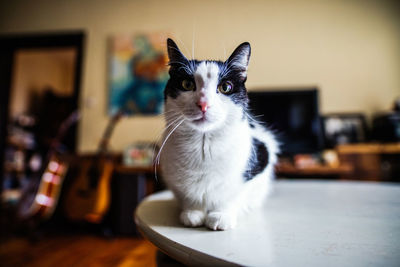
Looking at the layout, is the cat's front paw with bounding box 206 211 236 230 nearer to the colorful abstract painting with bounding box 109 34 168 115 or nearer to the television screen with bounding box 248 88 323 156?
the television screen with bounding box 248 88 323 156

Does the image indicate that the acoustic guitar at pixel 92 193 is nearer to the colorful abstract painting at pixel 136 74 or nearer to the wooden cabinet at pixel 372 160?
the colorful abstract painting at pixel 136 74

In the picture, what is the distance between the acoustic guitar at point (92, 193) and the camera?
149 centimetres

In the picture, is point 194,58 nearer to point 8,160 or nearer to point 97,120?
point 97,120

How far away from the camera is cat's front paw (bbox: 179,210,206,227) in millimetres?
349

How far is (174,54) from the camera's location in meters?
0.33

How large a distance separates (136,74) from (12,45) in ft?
5.55

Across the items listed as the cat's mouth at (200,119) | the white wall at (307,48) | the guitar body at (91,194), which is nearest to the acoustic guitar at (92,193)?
the guitar body at (91,194)

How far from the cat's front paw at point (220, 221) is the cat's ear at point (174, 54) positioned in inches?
10.6

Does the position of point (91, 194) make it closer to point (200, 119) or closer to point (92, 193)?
point (92, 193)

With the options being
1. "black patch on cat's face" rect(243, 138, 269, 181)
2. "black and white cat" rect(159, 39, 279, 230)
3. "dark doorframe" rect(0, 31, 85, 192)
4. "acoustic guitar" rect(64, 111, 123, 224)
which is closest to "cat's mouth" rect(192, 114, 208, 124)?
"black and white cat" rect(159, 39, 279, 230)

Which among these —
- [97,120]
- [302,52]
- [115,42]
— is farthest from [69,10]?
[302,52]

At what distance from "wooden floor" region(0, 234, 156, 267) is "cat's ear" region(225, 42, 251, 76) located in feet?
3.60

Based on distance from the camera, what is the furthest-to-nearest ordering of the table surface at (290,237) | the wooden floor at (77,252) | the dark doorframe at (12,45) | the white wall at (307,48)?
the dark doorframe at (12,45)
the white wall at (307,48)
the wooden floor at (77,252)
the table surface at (290,237)

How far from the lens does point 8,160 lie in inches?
104
